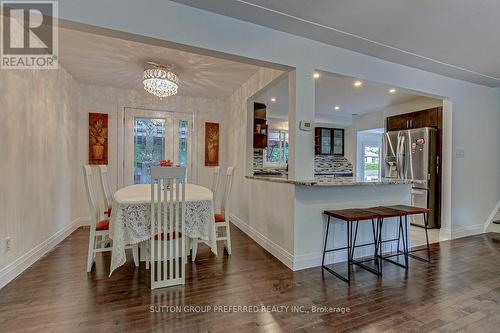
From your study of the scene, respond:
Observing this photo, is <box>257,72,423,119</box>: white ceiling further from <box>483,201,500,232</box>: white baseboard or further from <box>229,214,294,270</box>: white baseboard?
<box>483,201,500,232</box>: white baseboard

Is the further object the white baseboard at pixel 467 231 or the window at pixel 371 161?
the window at pixel 371 161

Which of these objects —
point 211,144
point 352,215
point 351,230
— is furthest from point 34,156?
point 351,230

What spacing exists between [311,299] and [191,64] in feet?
10.3

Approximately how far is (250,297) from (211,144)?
3510 mm

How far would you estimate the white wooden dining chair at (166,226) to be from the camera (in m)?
2.12

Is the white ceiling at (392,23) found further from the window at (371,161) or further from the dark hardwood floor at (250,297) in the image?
the window at (371,161)

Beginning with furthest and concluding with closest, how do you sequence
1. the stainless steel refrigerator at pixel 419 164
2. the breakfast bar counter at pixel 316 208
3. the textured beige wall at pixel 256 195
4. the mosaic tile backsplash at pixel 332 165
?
the mosaic tile backsplash at pixel 332 165
the stainless steel refrigerator at pixel 419 164
the textured beige wall at pixel 256 195
the breakfast bar counter at pixel 316 208

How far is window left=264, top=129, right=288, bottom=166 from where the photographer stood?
6.22 metres

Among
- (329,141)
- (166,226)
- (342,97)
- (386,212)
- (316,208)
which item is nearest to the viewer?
(166,226)

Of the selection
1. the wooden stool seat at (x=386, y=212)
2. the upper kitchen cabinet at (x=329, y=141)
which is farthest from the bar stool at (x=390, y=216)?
the upper kitchen cabinet at (x=329, y=141)

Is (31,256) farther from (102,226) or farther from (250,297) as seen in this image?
(250,297)

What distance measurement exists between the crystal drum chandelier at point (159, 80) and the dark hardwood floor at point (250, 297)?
7.11 ft

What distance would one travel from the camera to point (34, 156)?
2.73 metres

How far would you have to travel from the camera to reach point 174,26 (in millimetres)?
2064
